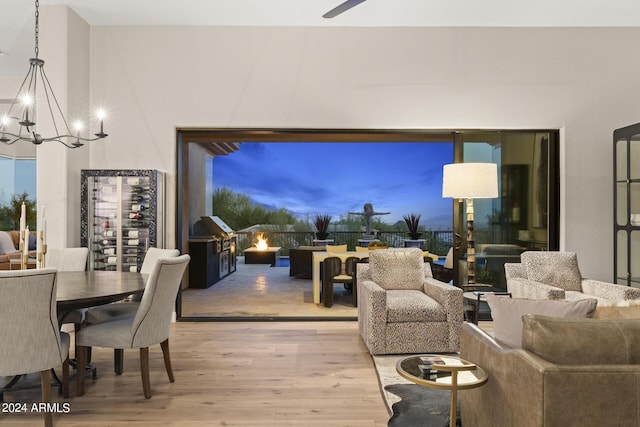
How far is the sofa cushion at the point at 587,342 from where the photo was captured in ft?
5.55

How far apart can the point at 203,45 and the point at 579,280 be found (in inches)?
189

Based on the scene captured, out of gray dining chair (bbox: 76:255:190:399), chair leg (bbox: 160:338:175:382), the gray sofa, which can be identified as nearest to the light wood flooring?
chair leg (bbox: 160:338:175:382)

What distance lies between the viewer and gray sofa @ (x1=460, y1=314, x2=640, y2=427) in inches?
63.8

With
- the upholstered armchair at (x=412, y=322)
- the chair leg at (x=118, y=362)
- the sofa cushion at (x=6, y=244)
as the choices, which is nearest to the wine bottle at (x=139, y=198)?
the chair leg at (x=118, y=362)

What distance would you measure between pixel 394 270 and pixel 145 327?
2490 mm

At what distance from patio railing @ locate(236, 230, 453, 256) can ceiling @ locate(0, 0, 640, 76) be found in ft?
22.4

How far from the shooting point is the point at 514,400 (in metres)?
1.78

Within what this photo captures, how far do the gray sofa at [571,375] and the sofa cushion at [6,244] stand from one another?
903 centimetres

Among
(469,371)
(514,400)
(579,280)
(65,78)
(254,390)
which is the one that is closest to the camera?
(514,400)

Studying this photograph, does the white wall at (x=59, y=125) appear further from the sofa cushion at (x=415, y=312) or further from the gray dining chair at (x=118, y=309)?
the sofa cushion at (x=415, y=312)

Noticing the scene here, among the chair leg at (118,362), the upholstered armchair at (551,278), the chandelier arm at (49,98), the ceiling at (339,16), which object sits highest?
the ceiling at (339,16)

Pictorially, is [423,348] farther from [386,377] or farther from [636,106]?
[636,106]

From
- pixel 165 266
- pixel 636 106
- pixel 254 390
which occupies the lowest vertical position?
pixel 254 390

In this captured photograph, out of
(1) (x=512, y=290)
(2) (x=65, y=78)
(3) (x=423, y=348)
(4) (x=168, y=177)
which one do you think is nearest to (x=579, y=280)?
(1) (x=512, y=290)
